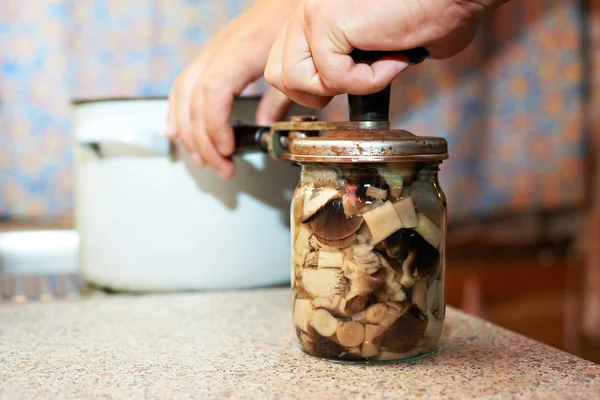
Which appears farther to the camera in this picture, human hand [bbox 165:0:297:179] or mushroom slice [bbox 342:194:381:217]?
human hand [bbox 165:0:297:179]

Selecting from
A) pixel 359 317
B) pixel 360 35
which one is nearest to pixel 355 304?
pixel 359 317

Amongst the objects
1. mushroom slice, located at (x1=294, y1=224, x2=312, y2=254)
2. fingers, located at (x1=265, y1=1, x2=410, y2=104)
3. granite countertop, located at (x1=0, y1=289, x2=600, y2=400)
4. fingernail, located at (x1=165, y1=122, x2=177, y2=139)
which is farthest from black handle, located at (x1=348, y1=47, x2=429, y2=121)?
fingernail, located at (x1=165, y1=122, x2=177, y2=139)

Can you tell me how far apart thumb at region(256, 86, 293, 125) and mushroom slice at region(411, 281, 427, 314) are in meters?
0.38

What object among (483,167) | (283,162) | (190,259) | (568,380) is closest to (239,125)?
(283,162)

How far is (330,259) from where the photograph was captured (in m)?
0.59

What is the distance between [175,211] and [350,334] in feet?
1.36

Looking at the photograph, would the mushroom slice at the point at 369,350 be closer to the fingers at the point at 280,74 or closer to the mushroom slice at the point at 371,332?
the mushroom slice at the point at 371,332

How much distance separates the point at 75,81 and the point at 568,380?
135 centimetres

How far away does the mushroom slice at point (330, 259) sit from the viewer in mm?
588

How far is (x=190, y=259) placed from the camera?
945 millimetres

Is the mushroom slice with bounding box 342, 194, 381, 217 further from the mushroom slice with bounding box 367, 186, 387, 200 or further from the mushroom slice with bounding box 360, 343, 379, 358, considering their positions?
the mushroom slice with bounding box 360, 343, 379, 358

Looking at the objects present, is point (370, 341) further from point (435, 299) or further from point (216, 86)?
point (216, 86)

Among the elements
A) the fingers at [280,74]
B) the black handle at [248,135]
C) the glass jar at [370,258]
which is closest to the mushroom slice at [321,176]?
the glass jar at [370,258]

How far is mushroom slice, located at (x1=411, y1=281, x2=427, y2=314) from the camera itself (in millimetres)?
598
